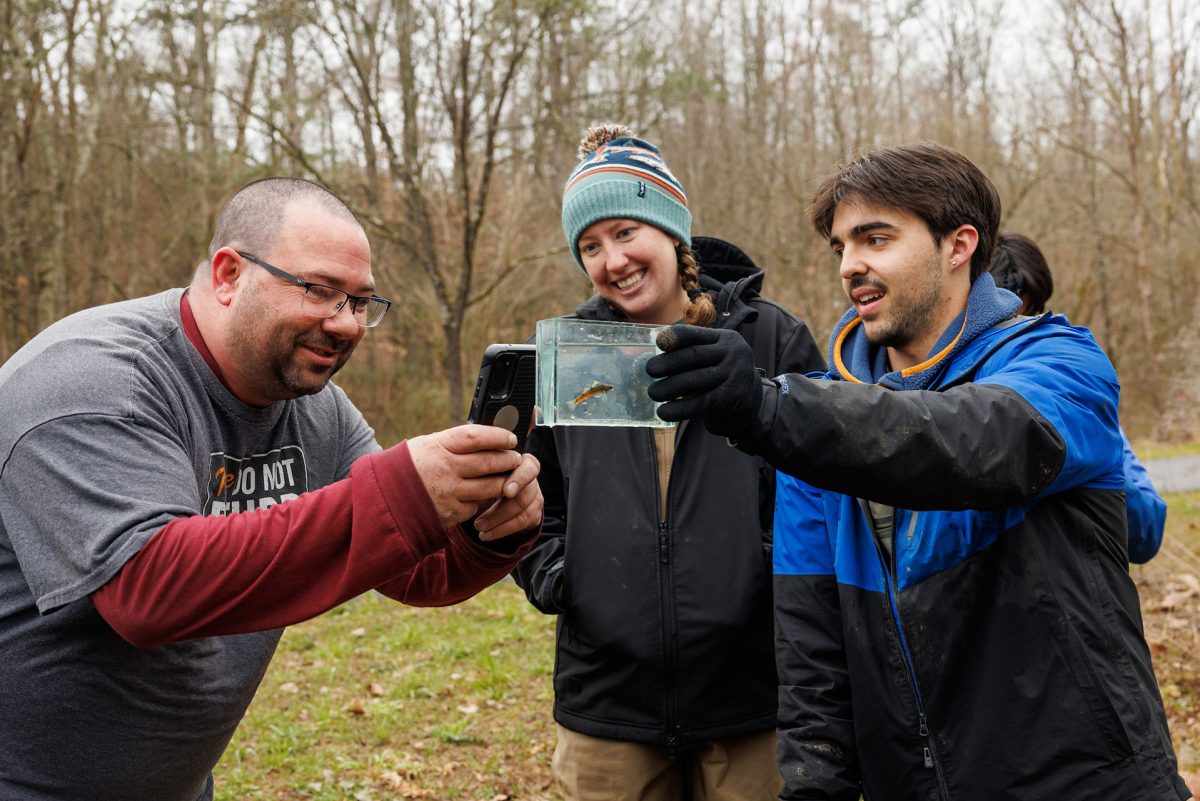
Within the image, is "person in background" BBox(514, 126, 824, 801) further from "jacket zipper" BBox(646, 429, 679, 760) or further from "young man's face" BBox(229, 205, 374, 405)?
"young man's face" BBox(229, 205, 374, 405)

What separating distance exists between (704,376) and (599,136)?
1911 millimetres

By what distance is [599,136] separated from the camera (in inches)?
131

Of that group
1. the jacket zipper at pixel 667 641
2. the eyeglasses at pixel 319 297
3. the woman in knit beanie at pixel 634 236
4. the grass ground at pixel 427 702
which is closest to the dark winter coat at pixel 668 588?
the jacket zipper at pixel 667 641

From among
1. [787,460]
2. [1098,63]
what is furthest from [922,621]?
[1098,63]

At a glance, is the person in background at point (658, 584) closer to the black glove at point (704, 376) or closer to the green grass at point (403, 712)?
the black glove at point (704, 376)

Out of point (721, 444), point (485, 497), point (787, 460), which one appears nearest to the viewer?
point (787, 460)

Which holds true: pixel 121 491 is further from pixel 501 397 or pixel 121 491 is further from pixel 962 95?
pixel 962 95

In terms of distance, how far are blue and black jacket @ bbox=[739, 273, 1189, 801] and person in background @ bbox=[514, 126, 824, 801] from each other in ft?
1.38

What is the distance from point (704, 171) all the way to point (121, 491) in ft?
60.2

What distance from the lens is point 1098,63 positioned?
20781 mm

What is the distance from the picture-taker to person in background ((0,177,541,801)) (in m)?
1.77

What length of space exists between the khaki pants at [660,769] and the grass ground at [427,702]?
2106 mm

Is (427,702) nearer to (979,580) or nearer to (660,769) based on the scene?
(660,769)

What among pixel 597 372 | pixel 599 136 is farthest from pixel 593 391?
pixel 599 136
